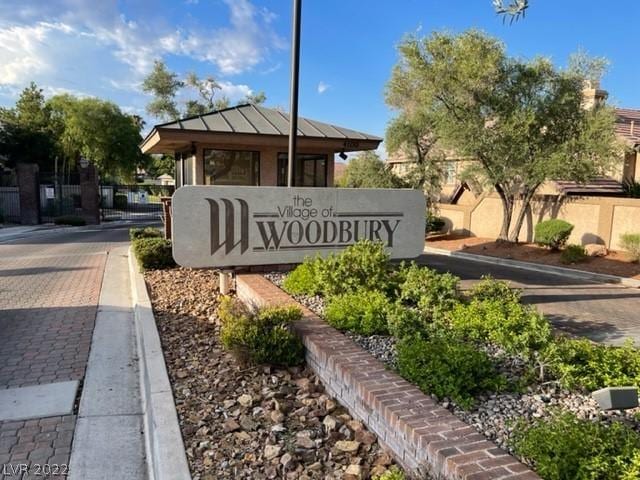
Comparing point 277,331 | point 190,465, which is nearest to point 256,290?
point 277,331

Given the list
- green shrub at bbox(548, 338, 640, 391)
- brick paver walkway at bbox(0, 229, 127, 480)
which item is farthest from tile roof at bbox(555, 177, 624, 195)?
brick paver walkway at bbox(0, 229, 127, 480)

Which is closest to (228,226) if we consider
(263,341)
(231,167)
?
(263,341)

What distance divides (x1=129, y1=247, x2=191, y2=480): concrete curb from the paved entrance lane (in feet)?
17.2

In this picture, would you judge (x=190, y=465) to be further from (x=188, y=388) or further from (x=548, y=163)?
(x=548, y=163)

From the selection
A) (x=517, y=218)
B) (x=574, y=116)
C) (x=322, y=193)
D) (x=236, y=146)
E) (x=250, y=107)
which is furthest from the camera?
(x=517, y=218)

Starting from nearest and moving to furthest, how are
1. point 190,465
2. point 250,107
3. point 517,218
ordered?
point 190,465 < point 250,107 < point 517,218

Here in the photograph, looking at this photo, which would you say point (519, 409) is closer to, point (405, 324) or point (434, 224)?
point (405, 324)

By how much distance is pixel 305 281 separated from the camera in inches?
260

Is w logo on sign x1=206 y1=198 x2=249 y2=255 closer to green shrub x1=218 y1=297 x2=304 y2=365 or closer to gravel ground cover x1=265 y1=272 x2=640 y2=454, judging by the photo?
green shrub x1=218 y1=297 x2=304 y2=365

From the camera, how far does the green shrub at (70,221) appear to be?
23.3 metres

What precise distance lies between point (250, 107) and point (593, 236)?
11613mm

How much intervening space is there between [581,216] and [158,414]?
1569 centimetres

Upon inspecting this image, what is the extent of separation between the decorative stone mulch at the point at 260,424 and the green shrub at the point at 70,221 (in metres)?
21.2

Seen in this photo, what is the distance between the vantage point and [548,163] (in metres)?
13.6
